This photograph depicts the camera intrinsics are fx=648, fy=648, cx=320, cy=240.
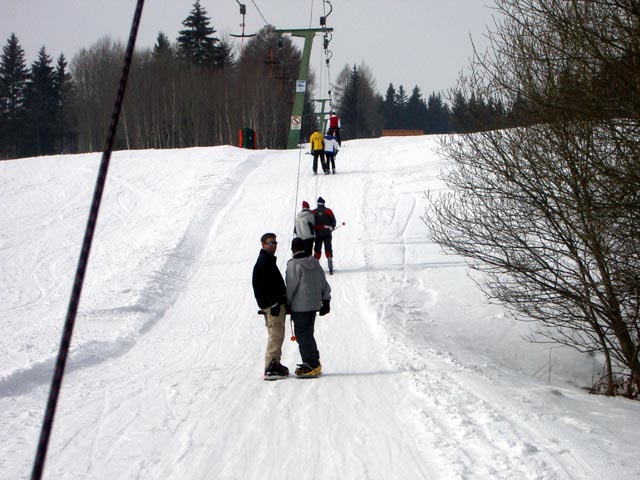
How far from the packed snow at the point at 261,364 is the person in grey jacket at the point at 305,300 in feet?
1.26

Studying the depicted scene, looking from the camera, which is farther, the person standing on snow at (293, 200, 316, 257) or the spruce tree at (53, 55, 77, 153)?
the spruce tree at (53, 55, 77, 153)

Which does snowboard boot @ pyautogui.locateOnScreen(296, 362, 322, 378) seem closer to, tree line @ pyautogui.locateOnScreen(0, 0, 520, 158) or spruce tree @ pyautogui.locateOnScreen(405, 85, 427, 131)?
tree line @ pyautogui.locateOnScreen(0, 0, 520, 158)

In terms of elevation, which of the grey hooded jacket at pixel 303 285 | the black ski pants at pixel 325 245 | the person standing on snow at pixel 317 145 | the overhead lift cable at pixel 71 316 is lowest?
the black ski pants at pixel 325 245

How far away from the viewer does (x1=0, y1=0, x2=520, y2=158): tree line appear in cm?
6406

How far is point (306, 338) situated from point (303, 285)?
2.35 ft

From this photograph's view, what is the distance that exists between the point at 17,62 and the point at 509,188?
76606 mm

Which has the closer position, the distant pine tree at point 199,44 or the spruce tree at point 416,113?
the distant pine tree at point 199,44

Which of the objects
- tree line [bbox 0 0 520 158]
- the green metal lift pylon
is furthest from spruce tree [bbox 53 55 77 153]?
the green metal lift pylon

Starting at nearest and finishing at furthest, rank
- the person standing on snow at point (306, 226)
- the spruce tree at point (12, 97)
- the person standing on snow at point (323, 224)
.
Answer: the person standing on snow at point (306, 226) < the person standing on snow at point (323, 224) < the spruce tree at point (12, 97)

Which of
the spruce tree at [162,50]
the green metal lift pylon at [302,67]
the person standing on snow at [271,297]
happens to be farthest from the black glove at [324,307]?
the spruce tree at [162,50]

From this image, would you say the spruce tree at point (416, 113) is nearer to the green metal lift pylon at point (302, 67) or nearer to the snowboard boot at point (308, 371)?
the green metal lift pylon at point (302, 67)

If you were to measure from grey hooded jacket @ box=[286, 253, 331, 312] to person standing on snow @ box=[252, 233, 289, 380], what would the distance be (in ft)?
0.46

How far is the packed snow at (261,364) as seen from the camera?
225 inches

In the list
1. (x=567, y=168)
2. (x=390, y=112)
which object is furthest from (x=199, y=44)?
(x=567, y=168)
